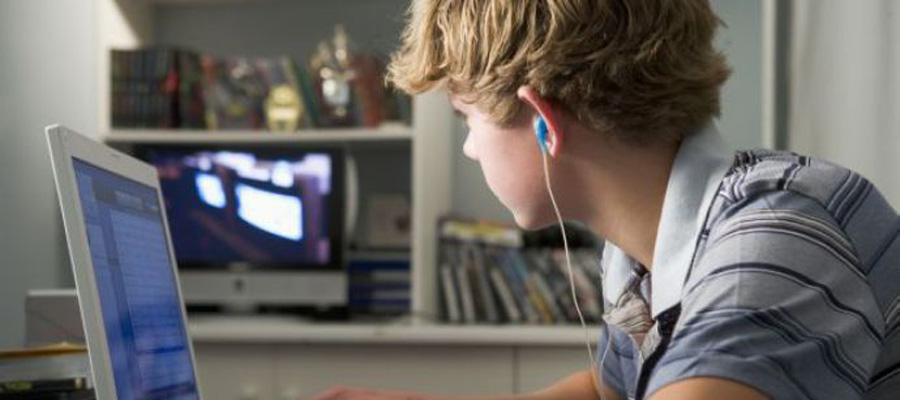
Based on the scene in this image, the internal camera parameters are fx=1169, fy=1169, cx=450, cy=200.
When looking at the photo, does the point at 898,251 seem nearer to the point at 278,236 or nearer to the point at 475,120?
the point at 475,120

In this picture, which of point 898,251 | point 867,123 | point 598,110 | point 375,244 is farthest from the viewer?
point 375,244

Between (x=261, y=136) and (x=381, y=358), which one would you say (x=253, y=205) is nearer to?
(x=261, y=136)

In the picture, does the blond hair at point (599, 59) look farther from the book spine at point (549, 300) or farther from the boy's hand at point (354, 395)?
the book spine at point (549, 300)

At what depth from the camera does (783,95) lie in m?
2.84

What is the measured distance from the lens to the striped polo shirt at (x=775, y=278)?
854mm

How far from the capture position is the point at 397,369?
9.13 feet

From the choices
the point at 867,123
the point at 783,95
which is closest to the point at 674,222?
the point at 867,123

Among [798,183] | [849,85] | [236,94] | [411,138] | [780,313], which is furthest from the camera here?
[236,94]

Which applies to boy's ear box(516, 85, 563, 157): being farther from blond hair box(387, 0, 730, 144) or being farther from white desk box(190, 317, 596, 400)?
white desk box(190, 317, 596, 400)

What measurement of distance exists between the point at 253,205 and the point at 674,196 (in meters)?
2.03

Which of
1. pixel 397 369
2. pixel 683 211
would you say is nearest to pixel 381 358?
pixel 397 369

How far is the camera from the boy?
87cm

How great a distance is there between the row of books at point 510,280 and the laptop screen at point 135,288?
1622 millimetres

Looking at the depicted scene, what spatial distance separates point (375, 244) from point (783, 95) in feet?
3.79
